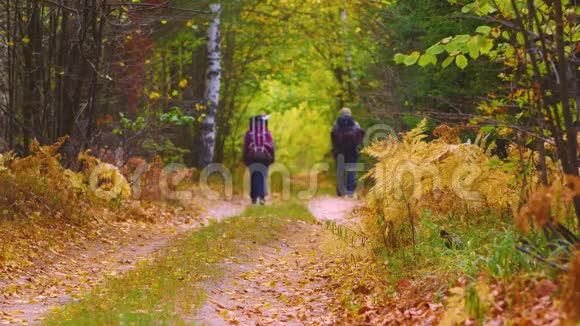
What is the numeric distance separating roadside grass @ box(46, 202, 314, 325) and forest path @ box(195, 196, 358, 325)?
17 cm

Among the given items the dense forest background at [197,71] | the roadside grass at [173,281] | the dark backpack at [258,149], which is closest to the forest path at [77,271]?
the roadside grass at [173,281]

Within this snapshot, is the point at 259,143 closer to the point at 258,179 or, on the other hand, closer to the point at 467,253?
the point at 258,179

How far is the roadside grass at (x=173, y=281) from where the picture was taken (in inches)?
291

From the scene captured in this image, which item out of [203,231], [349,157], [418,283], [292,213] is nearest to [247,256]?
[203,231]

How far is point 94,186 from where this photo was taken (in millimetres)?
15562

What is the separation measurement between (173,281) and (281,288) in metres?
1.32

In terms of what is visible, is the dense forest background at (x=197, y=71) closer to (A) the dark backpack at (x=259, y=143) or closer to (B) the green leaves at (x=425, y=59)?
(B) the green leaves at (x=425, y=59)

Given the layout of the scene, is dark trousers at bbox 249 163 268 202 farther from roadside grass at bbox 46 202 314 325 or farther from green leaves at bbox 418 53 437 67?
green leaves at bbox 418 53 437 67

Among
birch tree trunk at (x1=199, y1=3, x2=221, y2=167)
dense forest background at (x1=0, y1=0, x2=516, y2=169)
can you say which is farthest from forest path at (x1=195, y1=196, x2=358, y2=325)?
birch tree trunk at (x1=199, y1=3, x2=221, y2=167)

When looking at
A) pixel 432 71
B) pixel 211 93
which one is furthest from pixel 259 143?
pixel 432 71

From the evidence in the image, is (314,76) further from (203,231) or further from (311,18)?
(203,231)

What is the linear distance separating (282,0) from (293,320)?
65.8 feet

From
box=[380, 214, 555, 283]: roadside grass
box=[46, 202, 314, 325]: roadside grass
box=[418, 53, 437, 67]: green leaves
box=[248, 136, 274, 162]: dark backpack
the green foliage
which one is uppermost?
the green foliage

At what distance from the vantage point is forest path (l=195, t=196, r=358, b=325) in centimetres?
809
